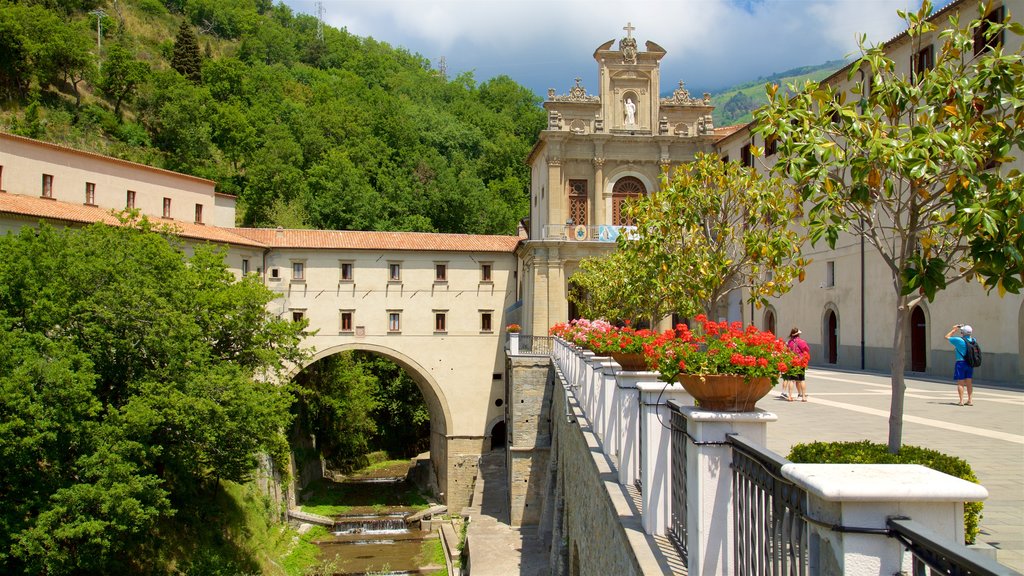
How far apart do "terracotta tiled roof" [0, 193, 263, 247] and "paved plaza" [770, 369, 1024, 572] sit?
24951mm

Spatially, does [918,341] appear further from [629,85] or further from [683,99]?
[629,85]

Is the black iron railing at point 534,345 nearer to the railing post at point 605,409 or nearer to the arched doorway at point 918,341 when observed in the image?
the arched doorway at point 918,341

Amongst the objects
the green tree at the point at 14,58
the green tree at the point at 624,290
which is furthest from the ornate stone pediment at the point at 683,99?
the green tree at the point at 14,58

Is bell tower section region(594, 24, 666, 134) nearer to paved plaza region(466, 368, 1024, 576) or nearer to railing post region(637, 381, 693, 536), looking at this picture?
paved plaza region(466, 368, 1024, 576)

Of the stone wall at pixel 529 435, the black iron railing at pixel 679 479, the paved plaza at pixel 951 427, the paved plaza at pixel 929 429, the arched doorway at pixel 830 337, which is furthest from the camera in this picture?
the arched doorway at pixel 830 337

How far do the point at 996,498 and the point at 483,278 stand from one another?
3604 centimetres

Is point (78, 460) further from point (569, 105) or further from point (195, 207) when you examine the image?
point (569, 105)

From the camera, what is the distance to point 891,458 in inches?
Result: 208

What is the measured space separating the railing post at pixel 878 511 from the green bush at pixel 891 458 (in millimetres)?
2624

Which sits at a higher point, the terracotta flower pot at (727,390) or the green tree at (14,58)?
the green tree at (14,58)

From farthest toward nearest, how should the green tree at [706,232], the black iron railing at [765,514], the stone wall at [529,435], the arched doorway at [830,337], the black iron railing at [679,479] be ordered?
the arched doorway at [830,337] → the stone wall at [529,435] → the green tree at [706,232] → the black iron railing at [679,479] → the black iron railing at [765,514]

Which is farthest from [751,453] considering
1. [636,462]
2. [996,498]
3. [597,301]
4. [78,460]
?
[597,301]

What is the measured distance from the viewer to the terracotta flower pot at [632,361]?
9.96 m

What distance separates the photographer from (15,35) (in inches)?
2352
